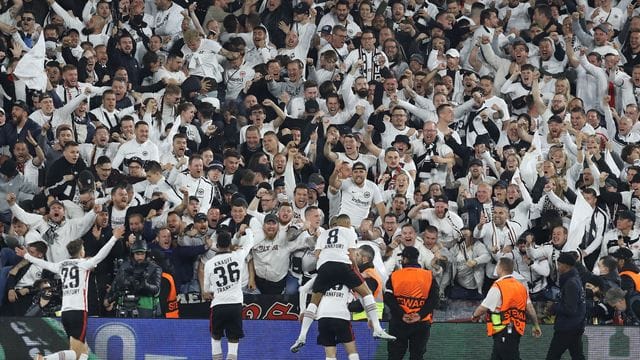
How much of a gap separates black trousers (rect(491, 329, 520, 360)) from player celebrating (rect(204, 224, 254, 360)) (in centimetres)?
360

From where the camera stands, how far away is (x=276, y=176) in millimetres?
23922

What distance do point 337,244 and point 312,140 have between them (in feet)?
15.8

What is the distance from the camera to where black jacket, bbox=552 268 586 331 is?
20.1 meters

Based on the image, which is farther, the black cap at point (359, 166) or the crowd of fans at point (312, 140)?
the black cap at point (359, 166)

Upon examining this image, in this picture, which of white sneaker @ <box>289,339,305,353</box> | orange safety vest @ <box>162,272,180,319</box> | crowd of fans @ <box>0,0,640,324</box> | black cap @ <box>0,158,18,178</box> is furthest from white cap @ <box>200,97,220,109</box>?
white sneaker @ <box>289,339,305,353</box>

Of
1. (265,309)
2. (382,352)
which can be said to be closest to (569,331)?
(382,352)

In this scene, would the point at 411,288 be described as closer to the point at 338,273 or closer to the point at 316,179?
the point at 338,273

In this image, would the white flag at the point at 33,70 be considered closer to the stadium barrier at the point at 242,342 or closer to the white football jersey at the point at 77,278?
the white football jersey at the point at 77,278

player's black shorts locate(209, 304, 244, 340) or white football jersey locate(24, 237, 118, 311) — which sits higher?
white football jersey locate(24, 237, 118, 311)

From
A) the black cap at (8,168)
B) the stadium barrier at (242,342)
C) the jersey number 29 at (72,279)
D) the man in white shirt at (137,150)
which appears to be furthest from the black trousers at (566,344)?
the black cap at (8,168)

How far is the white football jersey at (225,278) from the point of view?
67.1 feet

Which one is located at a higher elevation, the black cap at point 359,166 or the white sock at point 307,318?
the black cap at point 359,166

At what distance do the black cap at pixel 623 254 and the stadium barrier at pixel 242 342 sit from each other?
5.75 ft

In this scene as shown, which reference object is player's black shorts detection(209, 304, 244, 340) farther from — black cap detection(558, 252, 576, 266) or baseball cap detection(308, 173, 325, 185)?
black cap detection(558, 252, 576, 266)
